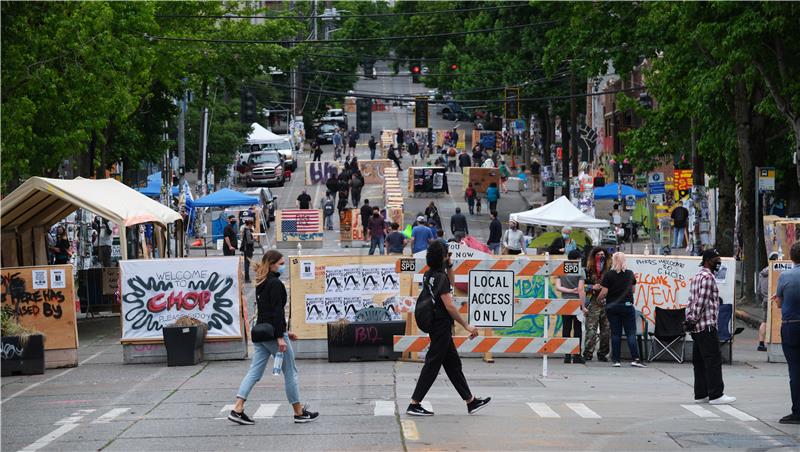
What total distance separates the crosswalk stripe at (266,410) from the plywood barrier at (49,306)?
19.7ft

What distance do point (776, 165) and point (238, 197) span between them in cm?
1943

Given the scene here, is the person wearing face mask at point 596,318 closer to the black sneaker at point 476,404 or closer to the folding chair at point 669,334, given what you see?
the folding chair at point 669,334

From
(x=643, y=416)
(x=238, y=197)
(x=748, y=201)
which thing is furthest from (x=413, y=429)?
(x=238, y=197)

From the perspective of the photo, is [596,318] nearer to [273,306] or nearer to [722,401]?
[722,401]

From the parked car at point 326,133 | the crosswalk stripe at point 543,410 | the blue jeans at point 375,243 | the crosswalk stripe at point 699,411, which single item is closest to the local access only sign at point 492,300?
the crosswalk stripe at point 543,410

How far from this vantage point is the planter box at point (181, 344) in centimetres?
1834

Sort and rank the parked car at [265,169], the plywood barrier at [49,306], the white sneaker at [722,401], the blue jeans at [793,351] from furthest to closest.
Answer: the parked car at [265,169], the plywood barrier at [49,306], the white sneaker at [722,401], the blue jeans at [793,351]

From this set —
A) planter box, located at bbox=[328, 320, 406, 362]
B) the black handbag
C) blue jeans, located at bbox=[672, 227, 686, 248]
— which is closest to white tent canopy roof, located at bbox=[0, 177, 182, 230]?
planter box, located at bbox=[328, 320, 406, 362]

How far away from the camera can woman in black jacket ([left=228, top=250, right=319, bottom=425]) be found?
1181cm

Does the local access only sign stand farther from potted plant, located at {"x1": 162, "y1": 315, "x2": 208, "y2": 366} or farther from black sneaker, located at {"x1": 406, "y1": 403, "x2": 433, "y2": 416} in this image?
potted plant, located at {"x1": 162, "y1": 315, "x2": 208, "y2": 366}

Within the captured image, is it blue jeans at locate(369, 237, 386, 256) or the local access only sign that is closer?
the local access only sign

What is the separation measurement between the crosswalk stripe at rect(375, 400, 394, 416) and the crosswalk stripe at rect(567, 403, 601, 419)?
74.4 inches

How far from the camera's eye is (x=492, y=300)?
1545 centimetres

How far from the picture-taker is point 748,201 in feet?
96.3
